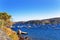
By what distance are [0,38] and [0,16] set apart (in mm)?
20654

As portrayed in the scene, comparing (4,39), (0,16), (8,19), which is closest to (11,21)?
(8,19)

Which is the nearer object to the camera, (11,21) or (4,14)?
(11,21)

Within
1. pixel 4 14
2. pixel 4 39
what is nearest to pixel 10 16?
pixel 4 14

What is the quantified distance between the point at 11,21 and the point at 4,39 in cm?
1851

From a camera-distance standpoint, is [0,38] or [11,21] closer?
[0,38]

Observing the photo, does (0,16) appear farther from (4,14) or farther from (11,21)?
(11,21)

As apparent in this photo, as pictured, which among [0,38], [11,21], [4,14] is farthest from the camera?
[4,14]

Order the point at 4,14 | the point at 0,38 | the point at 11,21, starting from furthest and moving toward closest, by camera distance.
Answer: the point at 4,14 < the point at 11,21 < the point at 0,38

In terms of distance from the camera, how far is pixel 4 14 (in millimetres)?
31156

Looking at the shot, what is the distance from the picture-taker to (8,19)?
29.3 m

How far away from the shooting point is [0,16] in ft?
101

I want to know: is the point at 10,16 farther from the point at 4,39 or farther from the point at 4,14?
the point at 4,39

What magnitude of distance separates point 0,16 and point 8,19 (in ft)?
6.70

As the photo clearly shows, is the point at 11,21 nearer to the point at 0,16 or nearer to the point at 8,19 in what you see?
the point at 8,19
